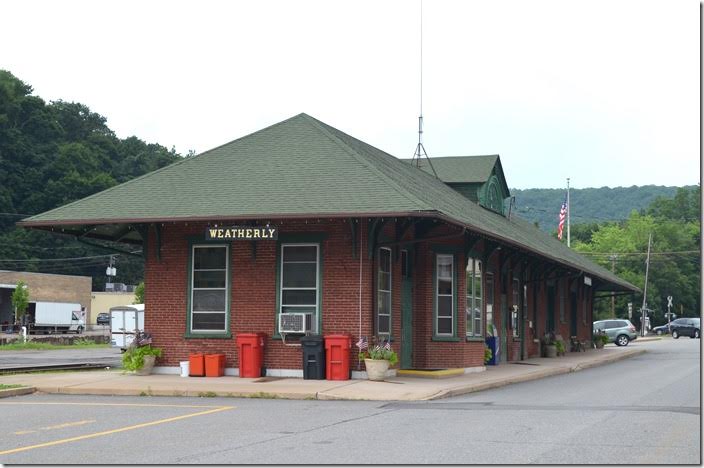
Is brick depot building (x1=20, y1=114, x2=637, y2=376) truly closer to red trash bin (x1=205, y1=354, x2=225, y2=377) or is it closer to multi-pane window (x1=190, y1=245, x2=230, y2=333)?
multi-pane window (x1=190, y1=245, x2=230, y2=333)

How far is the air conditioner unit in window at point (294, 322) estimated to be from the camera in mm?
20466

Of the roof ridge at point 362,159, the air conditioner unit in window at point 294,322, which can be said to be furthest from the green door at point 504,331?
the air conditioner unit in window at point 294,322

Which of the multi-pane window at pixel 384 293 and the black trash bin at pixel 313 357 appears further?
the multi-pane window at pixel 384 293

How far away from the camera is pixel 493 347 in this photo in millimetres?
26922

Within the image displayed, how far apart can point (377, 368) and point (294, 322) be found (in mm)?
2166

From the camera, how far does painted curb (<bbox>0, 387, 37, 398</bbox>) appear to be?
702 inches

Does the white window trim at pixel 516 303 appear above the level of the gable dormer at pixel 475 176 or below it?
below

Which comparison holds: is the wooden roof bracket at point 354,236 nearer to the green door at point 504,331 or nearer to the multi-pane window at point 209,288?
the multi-pane window at point 209,288

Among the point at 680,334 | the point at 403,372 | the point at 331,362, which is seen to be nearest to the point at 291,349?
the point at 331,362

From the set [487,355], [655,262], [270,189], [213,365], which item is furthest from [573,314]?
[655,262]

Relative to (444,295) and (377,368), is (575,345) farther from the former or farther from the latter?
(377,368)

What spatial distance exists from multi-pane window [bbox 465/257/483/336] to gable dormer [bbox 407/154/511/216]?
24.7 ft

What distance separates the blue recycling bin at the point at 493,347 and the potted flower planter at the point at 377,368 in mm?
7719

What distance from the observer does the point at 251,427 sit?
41.4 ft
